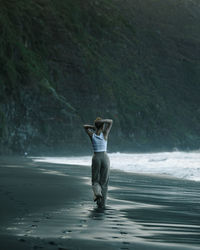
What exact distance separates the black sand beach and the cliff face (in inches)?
1499

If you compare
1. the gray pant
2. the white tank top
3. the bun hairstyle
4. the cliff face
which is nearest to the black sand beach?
the gray pant

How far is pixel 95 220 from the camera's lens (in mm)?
8555

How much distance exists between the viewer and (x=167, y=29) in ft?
429

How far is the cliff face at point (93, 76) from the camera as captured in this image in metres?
58.8

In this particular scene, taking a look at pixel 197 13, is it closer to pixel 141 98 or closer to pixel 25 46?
pixel 141 98

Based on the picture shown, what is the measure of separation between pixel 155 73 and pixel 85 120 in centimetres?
3806

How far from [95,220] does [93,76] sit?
7214 cm

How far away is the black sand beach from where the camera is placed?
6.58 metres

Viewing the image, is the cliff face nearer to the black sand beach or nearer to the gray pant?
the black sand beach

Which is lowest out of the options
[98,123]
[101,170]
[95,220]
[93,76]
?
[95,220]

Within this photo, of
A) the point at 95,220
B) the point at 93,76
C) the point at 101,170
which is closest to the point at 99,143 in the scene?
the point at 101,170

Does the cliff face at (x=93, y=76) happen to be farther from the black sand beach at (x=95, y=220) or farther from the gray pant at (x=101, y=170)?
the gray pant at (x=101, y=170)

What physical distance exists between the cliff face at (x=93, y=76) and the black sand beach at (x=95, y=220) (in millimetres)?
38070

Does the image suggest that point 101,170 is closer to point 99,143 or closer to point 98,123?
point 99,143
